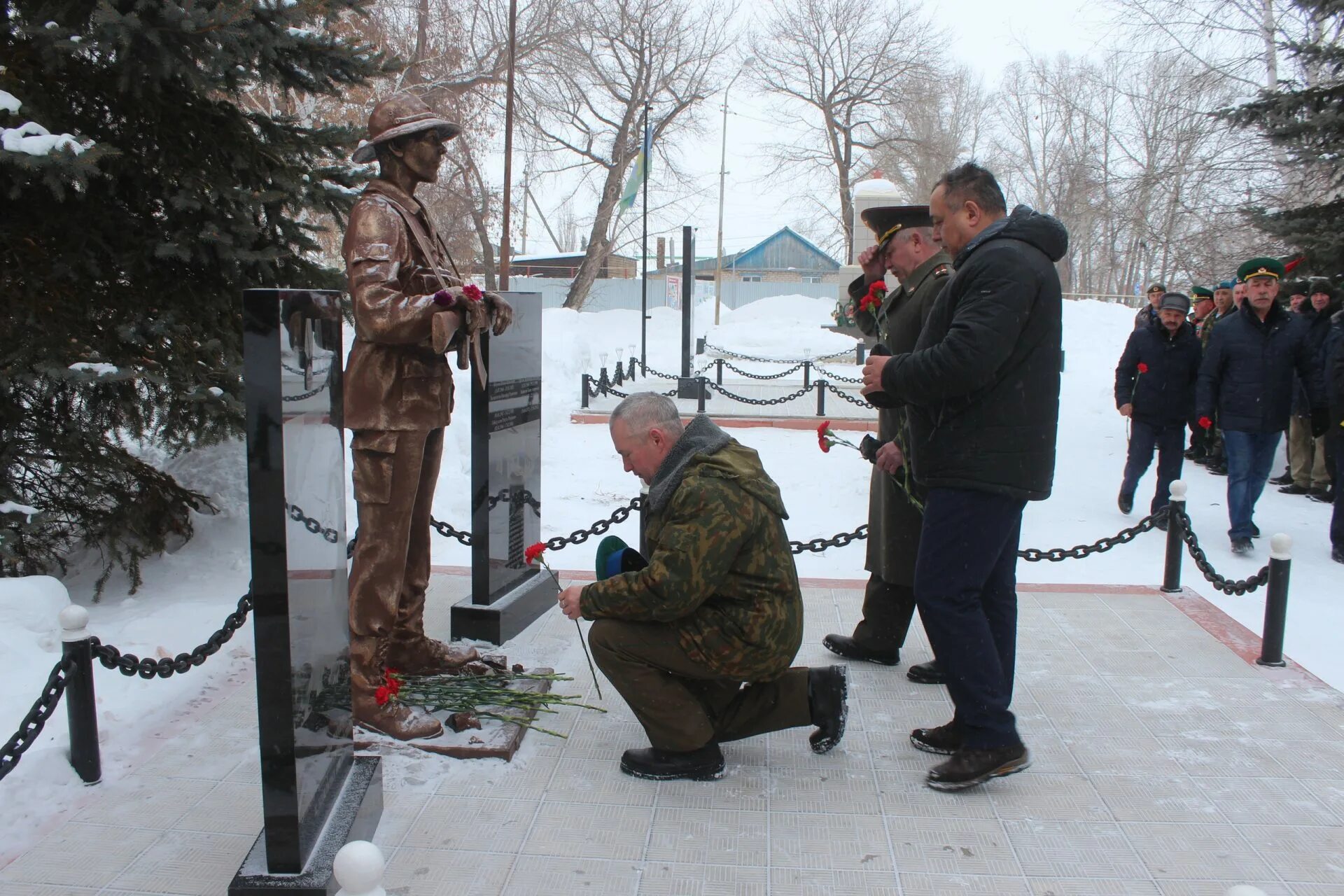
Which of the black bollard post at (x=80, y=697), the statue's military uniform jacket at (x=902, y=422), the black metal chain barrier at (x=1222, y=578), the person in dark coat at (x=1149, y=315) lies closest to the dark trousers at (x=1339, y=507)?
the person in dark coat at (x=1149, y=315)

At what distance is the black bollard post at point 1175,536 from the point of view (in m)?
5.65

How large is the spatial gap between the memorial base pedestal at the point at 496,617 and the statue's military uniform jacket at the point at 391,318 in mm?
1223

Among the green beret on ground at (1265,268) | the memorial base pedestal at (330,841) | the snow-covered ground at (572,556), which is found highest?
the green beret on ground at (1265,268)

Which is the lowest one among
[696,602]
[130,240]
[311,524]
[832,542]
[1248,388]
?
[832,542]

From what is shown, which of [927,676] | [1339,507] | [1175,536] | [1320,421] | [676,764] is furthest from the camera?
[1320,421]

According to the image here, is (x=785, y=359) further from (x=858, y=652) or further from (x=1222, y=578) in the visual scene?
(x=858, y=652)

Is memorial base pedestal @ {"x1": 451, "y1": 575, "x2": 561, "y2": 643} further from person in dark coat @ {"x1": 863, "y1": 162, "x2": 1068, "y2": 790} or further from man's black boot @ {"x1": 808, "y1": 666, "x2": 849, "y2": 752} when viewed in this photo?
person in dark coat @ {"x1": 863, "y1": 162, "x2": 1068, "y2": 790}

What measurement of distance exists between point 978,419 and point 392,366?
85.1 inches

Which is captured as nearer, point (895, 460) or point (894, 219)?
point (895, 460)

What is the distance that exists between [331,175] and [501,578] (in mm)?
2871

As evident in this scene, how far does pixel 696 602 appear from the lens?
3.25 meters

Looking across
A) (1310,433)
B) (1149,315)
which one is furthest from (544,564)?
(1310,433)

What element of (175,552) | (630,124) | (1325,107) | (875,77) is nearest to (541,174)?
(630,124)

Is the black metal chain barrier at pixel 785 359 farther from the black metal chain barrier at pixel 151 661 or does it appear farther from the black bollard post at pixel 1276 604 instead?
the black metal chain barrier at pixel 151 661
